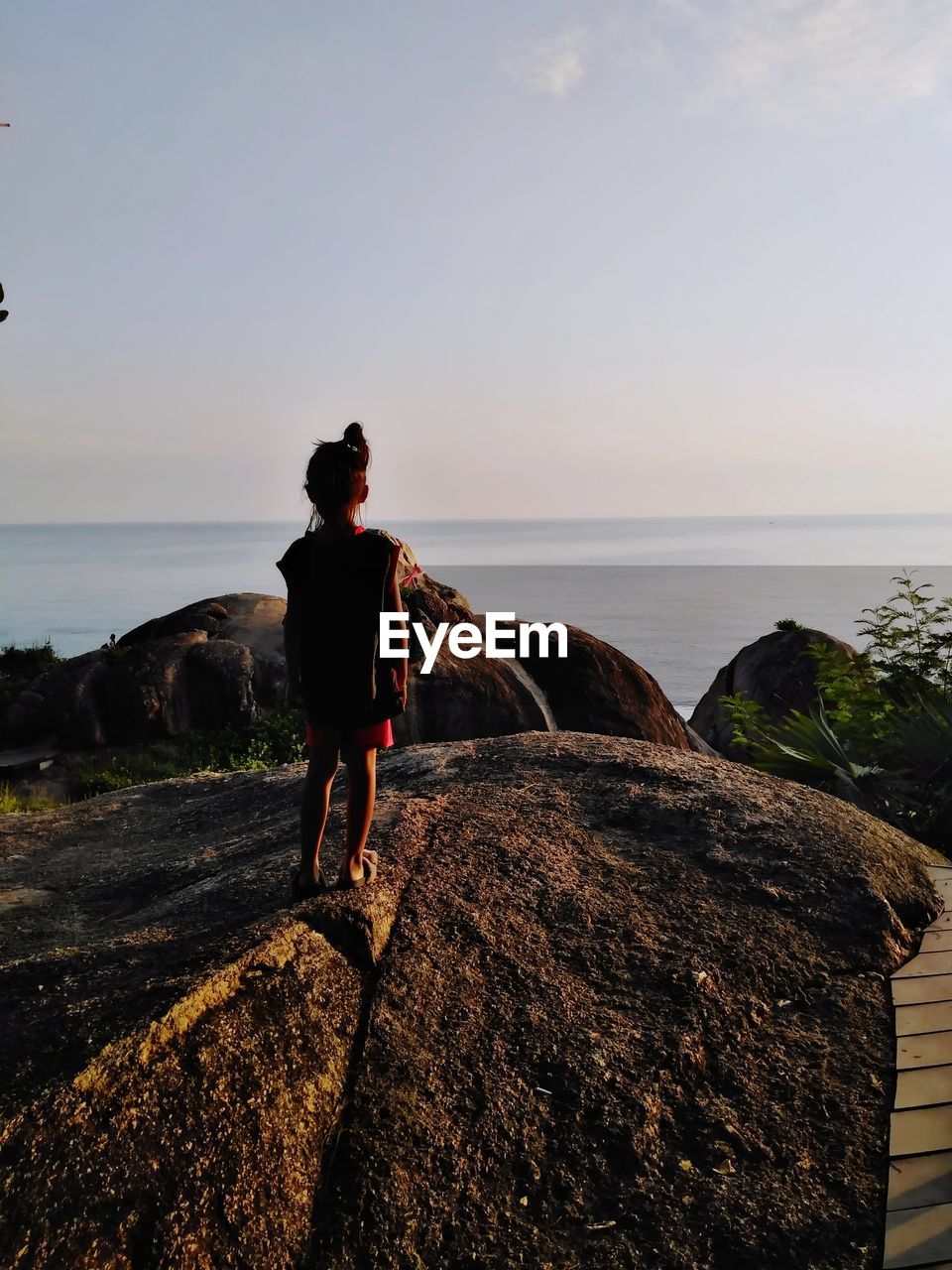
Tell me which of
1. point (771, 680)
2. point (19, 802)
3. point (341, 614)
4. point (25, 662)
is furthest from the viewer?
point (25, 662)

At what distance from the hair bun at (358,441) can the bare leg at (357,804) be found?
3.77 feet

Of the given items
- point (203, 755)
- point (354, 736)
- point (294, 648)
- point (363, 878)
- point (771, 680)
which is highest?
point (294, 648)

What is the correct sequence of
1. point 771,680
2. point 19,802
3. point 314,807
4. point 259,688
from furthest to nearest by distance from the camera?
point 771,680, point 259,688, point 19,802, point 314,807

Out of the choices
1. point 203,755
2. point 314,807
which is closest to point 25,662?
point 203,755

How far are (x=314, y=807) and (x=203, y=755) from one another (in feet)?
32.1

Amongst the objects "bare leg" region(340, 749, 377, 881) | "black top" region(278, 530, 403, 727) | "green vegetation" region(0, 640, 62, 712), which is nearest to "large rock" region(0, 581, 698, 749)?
"green vegetation" region(0, 640, 62, 712)

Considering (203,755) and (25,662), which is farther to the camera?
(25,662)

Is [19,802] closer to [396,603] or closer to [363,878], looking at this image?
[363,878]

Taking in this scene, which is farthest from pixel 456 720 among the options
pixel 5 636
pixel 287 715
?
pixel 5 636

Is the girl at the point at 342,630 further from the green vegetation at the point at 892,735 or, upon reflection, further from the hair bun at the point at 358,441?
the green vegetation at the point at 892,735

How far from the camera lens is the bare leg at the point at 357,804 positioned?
3934 mm

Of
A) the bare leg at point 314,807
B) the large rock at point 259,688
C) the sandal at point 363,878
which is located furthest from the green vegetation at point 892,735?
the bare leg at point 314,807

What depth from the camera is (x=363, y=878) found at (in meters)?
4.07

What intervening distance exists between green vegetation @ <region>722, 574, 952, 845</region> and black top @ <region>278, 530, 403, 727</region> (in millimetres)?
4331
